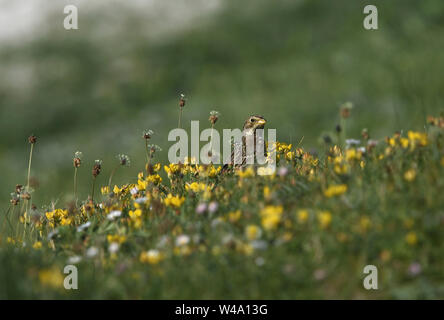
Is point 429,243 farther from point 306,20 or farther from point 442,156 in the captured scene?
point 306,20

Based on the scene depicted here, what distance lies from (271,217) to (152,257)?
3.25 ft

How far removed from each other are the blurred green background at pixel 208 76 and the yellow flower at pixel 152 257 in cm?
1022

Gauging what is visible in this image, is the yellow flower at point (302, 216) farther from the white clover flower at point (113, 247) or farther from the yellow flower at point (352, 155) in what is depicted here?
the white clover flower at point (113, 247)

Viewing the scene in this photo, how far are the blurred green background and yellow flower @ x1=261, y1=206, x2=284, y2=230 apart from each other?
980 centimetres

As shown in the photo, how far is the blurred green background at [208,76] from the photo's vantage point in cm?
1662

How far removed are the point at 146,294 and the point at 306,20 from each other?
2064 cm

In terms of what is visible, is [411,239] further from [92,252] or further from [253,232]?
[92,252]

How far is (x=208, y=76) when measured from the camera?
901 inches

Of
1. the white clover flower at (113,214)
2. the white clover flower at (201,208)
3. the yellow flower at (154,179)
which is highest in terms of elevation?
the yellow flower at (154,179)

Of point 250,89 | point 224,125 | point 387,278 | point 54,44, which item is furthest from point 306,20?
point 387,278

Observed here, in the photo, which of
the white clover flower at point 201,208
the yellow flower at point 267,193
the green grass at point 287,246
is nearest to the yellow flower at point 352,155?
the green grass at point 287,246

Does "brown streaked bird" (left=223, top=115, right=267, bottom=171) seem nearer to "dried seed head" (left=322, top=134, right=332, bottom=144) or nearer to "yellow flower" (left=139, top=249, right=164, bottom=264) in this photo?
"dried seed head" (left=322, top=134, right=332, bottom=144)

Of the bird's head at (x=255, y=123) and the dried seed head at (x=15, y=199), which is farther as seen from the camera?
the bird's head at (x=255, y=123)

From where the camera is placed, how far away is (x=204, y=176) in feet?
19.1
